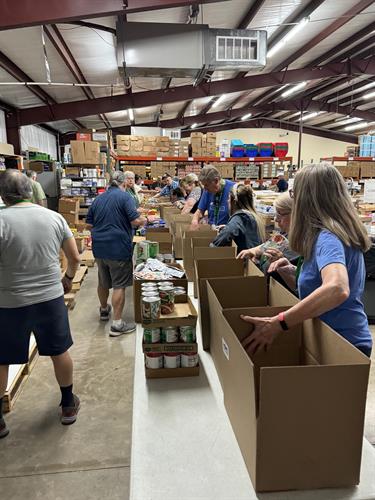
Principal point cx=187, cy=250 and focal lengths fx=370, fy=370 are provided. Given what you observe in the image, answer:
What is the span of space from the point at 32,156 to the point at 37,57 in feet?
17.6

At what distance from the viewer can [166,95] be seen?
10359 millimetres

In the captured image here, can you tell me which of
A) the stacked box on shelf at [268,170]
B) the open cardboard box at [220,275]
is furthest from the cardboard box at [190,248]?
the stacked box on shelf at [268,170]

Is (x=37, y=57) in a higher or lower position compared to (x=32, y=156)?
higher

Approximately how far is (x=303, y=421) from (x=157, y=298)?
811 millimetres

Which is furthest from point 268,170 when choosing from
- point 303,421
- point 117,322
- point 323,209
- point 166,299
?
point 303,421

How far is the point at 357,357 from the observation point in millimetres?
922

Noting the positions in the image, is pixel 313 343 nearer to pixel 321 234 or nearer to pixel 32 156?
pixel 321 234

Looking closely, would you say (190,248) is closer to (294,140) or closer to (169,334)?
(169,334)

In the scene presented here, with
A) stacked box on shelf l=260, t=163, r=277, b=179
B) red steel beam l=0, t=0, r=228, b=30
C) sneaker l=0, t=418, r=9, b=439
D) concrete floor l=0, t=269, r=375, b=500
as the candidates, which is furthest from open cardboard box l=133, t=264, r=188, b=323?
stacked box on shelf l=260, t=163, r=277, b=179

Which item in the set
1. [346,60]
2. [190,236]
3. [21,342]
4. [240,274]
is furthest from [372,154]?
[21,342]

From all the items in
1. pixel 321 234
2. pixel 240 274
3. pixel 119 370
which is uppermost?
pixel 321 234

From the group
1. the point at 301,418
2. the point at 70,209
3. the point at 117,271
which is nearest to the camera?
the point at 301,418

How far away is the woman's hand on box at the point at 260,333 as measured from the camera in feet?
3.82

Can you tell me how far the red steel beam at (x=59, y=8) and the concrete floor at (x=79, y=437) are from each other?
3971 millimetres
